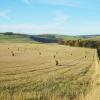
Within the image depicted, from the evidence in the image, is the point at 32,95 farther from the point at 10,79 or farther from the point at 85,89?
the point at 10,79

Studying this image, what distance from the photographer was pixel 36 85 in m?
18.9

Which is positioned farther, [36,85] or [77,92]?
[36,85]

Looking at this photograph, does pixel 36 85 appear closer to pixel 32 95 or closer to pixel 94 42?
pixel 32 95

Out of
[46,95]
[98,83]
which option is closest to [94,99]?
[46,95]

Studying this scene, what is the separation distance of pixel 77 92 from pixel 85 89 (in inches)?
51.5

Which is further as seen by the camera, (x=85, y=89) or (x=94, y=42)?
(x=94, y=42)

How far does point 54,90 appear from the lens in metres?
17.4

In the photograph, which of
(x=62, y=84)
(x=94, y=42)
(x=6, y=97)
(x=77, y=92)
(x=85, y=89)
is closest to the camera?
(x=6, y=97)

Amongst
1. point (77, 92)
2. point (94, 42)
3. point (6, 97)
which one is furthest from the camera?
point (94, 42)

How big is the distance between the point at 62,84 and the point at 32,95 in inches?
195

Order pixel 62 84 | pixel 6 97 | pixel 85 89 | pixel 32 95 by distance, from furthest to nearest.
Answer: pixel 62 84 → pixel 85 89 → pixel 32 95 → pixel 6 97

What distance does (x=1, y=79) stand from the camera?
67.1 ft

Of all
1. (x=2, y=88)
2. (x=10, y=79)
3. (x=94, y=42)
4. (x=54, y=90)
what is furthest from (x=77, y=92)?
(x=94, y=42)

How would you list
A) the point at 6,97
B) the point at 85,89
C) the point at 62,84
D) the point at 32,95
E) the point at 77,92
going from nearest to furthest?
the point at 6,97 < the point at 32,95 < the point at 77,92 < the point at 85,89 < the point at 62,84
